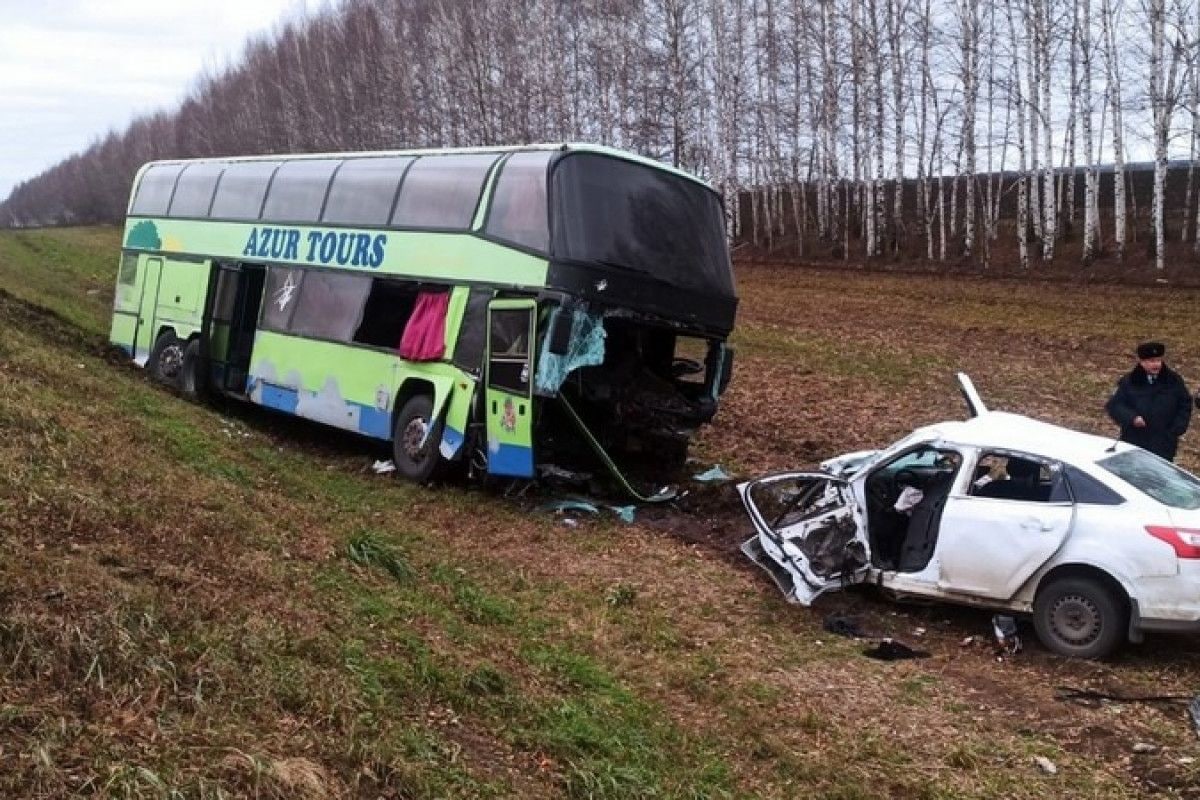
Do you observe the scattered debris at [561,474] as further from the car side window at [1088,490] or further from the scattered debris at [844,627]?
the car side window at [1088,490]

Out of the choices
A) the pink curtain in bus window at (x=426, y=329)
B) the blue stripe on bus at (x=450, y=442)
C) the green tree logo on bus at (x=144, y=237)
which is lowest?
the blue stripe on bus at (x=450, y=442)

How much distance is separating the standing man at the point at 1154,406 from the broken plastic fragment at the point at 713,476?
3.74 m

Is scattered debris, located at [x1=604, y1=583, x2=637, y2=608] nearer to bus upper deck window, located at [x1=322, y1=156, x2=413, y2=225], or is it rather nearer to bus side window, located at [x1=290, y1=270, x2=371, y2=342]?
bus side window, located at [x1=290, y1=270, x2=371, y2=342]

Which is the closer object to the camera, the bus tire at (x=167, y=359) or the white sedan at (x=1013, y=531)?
the white sedan at (x=1013, y=531)

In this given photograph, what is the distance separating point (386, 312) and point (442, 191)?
154 cm

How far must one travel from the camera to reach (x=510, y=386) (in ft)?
33.4

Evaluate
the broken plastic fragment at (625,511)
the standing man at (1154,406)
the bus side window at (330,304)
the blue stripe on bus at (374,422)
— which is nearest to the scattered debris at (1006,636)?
the standing man at (1154,406)

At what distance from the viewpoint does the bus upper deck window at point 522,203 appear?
10109mm

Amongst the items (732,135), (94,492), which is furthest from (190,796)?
(732,135)

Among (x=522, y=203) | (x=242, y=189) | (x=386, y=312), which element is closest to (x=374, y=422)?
(x=386, y=312)

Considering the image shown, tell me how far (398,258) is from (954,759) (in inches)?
321

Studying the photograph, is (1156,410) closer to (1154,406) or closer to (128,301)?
(1154,406)

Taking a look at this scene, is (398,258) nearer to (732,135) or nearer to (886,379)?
(886,379)

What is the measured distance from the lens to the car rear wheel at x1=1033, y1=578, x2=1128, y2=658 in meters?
6.75
